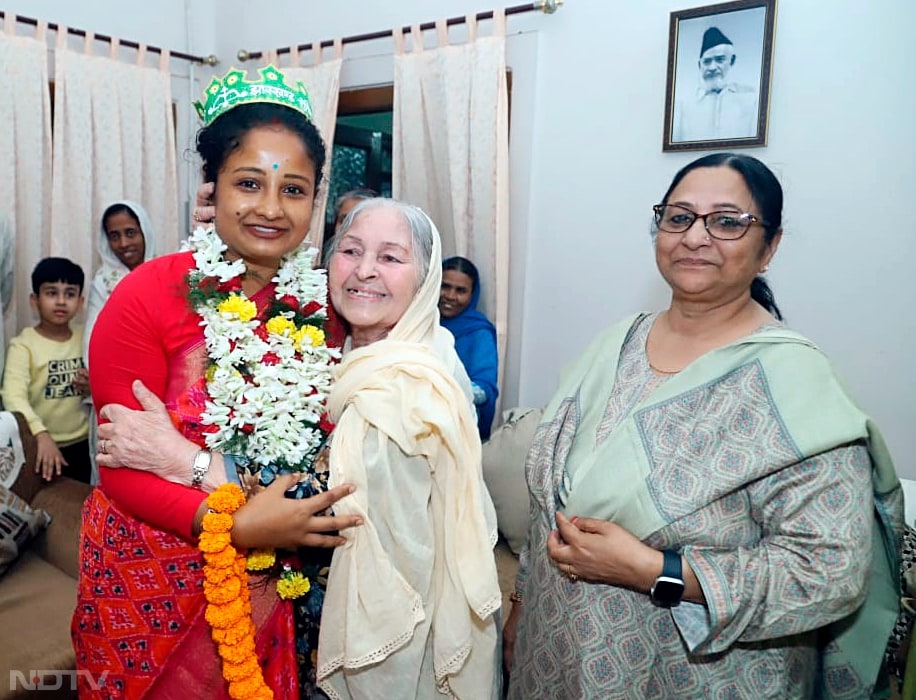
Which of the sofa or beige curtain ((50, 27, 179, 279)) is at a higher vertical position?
beige curtain ((50, 27, 179, 279))

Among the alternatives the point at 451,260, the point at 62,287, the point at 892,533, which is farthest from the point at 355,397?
the point at 62,287

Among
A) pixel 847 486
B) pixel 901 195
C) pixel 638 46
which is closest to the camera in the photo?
pixel 847 486

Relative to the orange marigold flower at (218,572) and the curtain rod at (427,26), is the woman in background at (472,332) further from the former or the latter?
the orange marigold flower at (218,572)

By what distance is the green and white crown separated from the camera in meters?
1.23

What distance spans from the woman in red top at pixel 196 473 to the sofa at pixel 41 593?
0.84 meters

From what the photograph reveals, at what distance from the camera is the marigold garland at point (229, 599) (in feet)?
3.70

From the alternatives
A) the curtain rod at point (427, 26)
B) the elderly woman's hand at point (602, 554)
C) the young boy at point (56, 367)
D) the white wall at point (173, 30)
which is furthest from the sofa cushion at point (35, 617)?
the curtain rod at point (427, 26)

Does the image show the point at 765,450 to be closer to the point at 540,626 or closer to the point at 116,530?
the point at 540,626

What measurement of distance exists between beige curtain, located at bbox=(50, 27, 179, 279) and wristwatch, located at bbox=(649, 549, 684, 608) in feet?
11.5

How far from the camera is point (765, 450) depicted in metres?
1.12

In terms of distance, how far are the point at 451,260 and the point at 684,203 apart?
1.88 m

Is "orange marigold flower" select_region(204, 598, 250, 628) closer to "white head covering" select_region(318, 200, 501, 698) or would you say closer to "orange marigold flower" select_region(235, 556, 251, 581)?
"orange marigold flower" select_region(235, 556, 251, 581)

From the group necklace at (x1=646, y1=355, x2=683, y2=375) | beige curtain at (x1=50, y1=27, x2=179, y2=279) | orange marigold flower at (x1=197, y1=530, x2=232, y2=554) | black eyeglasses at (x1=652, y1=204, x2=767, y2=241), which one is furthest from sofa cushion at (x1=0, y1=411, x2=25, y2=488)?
black eyeglasses at (x1=652, y1=204, x2=767, y2=241)

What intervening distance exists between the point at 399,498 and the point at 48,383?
244cm
